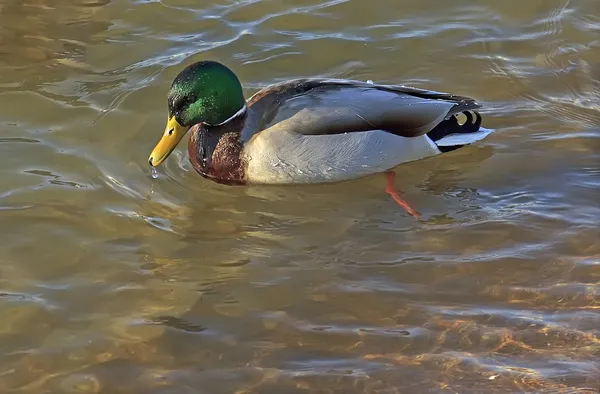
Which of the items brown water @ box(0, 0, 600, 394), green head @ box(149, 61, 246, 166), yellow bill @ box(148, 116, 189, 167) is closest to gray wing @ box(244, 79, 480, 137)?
green head @ box(149, 61, 246, 166)

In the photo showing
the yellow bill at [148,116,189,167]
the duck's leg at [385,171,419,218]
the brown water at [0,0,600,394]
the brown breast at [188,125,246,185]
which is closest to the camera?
the brown water at [0,0,600,394]

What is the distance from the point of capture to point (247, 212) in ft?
20.4

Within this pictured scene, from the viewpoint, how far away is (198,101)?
254 inches

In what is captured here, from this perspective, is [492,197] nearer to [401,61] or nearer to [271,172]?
[271,172]

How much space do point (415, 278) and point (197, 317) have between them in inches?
51.0

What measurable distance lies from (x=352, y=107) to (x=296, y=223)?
3.07 feet

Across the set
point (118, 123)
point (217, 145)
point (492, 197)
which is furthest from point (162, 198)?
point (492, 197)

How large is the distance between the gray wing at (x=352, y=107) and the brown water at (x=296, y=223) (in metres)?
0.41

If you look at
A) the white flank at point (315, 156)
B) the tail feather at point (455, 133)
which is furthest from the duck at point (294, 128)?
the tail feather at point (455, 133)

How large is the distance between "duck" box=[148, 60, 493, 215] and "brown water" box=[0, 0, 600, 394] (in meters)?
0.17

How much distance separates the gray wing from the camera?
20.7ft

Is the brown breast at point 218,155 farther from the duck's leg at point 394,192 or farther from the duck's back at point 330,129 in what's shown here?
the duck's leg at point 394,192

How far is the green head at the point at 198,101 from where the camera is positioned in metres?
6.36

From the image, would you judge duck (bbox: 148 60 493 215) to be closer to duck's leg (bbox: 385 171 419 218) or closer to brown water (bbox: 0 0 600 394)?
duck's leg (bbox: 385 171 419 218)
